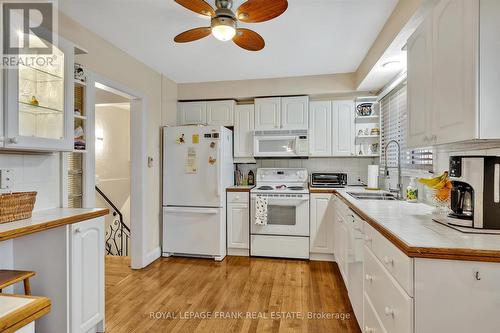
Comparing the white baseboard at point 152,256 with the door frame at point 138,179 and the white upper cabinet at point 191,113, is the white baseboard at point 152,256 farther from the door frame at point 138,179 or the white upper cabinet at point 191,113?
the white upper cabinet at point 191,113

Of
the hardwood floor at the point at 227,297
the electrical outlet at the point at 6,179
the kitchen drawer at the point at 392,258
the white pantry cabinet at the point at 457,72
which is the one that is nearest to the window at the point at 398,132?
the white pantry cabinet at the point at 457,72

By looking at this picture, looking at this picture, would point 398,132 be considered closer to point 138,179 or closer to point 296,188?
point 296,188

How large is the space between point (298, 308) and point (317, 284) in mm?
537

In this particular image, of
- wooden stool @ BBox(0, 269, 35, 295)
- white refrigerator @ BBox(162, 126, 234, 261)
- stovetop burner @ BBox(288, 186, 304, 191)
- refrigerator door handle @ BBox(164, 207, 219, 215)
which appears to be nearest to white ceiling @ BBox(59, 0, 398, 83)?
white refrigerator @ BBox(162, 126, 234, 261)

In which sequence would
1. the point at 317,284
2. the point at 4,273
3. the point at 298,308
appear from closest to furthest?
the point at 4,273
the point at 298,308
the point at 317,284

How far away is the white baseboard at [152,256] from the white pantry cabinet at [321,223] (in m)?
1.99

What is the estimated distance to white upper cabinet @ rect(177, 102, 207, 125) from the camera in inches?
160

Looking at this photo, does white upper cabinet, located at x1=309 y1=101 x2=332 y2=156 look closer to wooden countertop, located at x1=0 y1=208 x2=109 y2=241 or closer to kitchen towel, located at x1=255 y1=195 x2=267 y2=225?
kitchen towel, located at x1=255 y1=195 x2=267 y2=225

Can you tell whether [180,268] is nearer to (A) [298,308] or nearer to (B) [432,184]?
(A) [298,308]

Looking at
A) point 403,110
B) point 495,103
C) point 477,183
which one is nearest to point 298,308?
point 477,183

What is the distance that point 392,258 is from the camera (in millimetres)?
1289

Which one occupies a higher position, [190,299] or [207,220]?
[207,220]

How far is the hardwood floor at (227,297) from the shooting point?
2.09 metres

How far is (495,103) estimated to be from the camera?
1.19 metres
